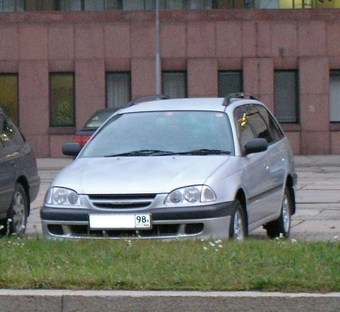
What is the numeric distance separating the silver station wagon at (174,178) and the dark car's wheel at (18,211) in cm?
154

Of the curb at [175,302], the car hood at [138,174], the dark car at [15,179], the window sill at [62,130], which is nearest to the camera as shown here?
the curb at [175,302]

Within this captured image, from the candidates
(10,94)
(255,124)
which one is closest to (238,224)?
(255,124)

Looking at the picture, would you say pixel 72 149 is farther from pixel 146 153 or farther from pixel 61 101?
pixel 61 101

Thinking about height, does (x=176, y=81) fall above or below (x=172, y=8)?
below

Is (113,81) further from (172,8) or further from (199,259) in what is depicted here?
(199,259)

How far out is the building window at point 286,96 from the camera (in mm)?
33875

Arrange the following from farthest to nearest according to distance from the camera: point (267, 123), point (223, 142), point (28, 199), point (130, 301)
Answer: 1. point (28, 199)
2. point (267, 123)
3. point (223, 142)
4. point (130, 301)

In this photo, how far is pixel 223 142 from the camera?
33.3ft

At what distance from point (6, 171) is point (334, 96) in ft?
77.4

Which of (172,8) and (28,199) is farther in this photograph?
(172,8)

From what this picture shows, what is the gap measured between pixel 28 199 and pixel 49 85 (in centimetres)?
2144

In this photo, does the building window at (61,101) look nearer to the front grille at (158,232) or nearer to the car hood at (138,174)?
the car hood at (138,174)

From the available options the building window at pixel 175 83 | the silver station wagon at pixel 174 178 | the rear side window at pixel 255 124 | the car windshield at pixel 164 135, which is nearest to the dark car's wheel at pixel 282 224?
the silver station wagon at pixel 174 178

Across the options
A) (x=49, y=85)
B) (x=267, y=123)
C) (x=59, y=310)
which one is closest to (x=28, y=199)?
(x=267, y=123)
